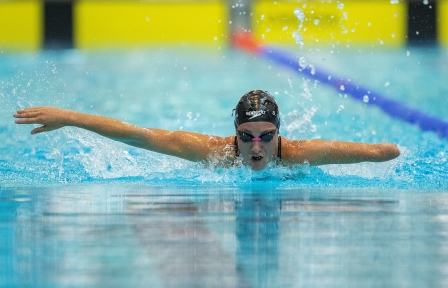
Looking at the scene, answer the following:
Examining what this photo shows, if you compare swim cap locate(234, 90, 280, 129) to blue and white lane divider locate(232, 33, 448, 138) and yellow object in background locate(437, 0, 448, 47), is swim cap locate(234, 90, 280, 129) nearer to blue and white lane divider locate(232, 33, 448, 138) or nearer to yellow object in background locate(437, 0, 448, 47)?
blue and white lane divider locate(232, 33, 448, 138)

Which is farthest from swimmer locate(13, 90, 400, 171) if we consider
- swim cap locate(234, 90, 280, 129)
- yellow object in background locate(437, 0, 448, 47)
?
yellow object in background locate(437, 0, 448, 47)

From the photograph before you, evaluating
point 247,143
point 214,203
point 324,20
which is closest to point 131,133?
point 247,143

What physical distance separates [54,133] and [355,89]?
3968 millimetres

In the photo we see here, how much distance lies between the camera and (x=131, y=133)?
167 inches

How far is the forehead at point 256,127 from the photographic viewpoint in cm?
424

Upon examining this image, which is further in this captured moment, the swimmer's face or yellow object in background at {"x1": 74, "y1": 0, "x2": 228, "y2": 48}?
yellow object in background at {"x1": 74, "y1": 0, "x2": 228, "y2": 48}

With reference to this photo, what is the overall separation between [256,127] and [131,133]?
0.69m

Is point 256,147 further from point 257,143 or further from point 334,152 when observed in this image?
point 334,152

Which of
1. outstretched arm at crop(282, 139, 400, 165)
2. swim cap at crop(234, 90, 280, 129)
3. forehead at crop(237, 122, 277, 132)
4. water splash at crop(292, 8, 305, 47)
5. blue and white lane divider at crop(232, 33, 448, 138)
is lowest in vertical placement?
outstretched arm at crop(282, 139, 400, 165)

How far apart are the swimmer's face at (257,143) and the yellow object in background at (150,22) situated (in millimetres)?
7715

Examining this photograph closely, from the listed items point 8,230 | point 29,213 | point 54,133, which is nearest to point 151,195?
point 29,213

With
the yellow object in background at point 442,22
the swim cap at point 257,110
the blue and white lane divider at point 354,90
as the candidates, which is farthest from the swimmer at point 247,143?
the yellow object in background at point 442,22

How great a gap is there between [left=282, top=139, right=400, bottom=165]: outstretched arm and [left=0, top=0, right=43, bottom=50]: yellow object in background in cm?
780

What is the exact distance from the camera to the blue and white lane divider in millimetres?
7211
